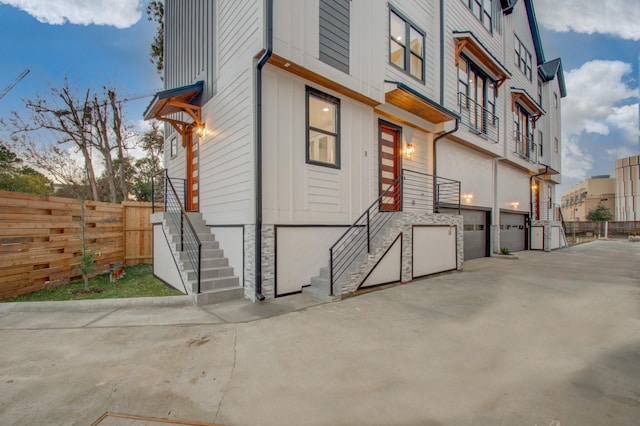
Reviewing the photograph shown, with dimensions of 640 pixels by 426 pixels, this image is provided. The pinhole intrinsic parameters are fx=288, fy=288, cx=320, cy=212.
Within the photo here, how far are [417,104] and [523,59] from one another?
39.7ft

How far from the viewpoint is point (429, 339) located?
11.5 feet

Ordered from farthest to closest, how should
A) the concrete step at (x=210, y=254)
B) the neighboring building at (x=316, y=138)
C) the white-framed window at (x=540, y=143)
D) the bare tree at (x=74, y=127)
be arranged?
1. the white-framed window at (x=540, y=143)
2. the bare tree at (x=74, y=127)
3. the concrete step at (x=210, y=254)
4. the neighboring building at (x=316, y=138)

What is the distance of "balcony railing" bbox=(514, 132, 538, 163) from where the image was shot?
46.9ft

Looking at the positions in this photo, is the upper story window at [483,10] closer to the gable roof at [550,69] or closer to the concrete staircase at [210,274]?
the gable roof at [550,69]

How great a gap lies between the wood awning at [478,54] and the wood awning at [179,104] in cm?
871

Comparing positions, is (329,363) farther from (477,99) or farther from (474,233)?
(477,99)

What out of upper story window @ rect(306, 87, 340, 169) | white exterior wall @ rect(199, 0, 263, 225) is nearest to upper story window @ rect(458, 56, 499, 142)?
upper story window @ rect(306, 87, 340, 169)

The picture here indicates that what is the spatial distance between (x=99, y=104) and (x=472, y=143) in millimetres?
15043

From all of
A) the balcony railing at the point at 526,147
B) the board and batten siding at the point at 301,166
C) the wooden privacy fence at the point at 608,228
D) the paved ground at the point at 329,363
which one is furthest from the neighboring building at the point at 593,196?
the paved ground at the point at 329,363

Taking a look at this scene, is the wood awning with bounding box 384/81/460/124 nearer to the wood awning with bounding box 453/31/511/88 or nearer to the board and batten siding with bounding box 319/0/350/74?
the board and batten siding with bounding box 319/0/350/74

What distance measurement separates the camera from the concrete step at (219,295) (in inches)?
196

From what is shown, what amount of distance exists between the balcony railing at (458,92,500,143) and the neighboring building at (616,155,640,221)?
43782mm

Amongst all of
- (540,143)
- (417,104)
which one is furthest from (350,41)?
(540,143)

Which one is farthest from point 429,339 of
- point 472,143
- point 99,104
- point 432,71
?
point 99,104
